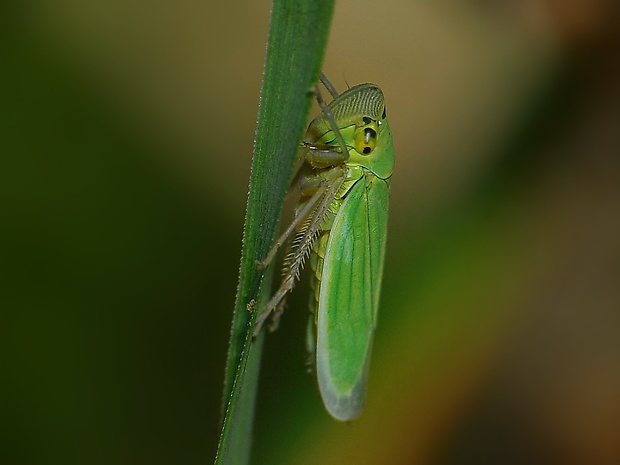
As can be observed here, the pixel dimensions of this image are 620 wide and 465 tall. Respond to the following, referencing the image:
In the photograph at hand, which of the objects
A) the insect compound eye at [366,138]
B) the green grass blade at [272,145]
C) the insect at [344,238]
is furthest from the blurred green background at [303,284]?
the green grass blade at [272,145]

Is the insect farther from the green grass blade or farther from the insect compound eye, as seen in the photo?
the green grass blade

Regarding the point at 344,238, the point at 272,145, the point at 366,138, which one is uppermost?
the point at 366,138

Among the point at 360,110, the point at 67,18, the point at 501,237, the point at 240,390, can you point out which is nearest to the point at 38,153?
the point at 67,18

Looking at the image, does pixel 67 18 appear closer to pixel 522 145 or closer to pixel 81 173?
pixel 81 173

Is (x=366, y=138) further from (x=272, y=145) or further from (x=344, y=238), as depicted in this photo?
(x=272, y=145)

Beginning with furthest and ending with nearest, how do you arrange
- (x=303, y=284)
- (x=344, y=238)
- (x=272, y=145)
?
(x=303, y=284)
(x=344, y=238)
(x=272, y=145)

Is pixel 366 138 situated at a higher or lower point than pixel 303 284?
higher

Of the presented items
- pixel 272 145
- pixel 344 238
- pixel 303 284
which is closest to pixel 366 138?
pixel 344 238
